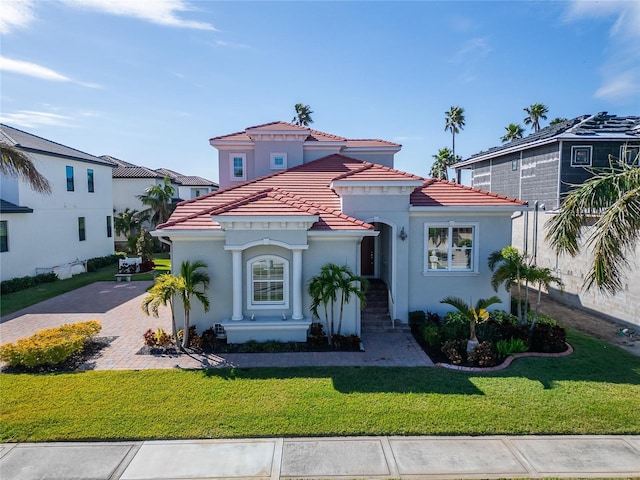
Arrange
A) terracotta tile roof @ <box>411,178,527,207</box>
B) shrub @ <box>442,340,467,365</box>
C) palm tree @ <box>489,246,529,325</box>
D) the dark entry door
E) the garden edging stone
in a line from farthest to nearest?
1. the dark entry door
2. terracotta tile roof @ <box>411,178,527,207</box>
3. palm tree @ <box>489,246,529,325</box>
4. shrub @ <box>442,340,467,365</box>
5. the garden edging stone

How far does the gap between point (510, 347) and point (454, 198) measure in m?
5.85

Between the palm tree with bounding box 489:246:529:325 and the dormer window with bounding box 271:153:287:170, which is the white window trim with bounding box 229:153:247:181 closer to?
the dormer window with bounding box 271:153:287:170

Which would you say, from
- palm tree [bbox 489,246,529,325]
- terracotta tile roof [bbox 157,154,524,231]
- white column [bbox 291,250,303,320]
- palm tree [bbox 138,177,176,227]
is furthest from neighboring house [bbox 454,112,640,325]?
palm tree [bbox 138,177,176,227]

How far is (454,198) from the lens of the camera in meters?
15.2

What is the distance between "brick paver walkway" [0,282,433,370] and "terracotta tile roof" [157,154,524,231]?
4.02m

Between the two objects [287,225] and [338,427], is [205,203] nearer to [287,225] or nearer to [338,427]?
[287,225]

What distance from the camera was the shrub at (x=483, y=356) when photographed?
36.7ft

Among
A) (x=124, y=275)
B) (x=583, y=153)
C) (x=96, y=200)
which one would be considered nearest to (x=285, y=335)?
(x=124, y=275)

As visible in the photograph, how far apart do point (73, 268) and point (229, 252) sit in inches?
760

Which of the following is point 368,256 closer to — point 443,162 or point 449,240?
point 449,240

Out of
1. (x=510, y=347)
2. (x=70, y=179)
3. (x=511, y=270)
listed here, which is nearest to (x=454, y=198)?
(x=511, y=270)

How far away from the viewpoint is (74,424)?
808 centimetres

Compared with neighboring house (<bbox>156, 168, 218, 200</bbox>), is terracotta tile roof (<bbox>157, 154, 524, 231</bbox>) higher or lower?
lower

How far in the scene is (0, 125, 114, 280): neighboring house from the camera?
22.3 m
